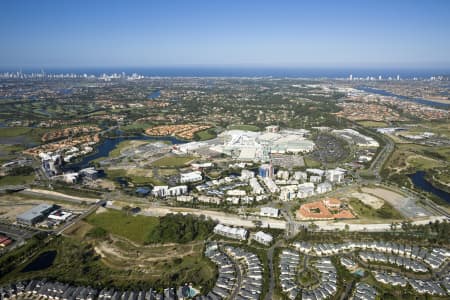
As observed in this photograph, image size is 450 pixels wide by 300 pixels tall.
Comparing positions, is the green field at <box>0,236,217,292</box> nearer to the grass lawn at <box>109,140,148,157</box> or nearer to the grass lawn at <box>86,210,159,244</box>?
the grass lawn at <box>86,210,159,244</box>

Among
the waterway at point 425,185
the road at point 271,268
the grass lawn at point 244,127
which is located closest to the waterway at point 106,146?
the grass lawn at point 244,127

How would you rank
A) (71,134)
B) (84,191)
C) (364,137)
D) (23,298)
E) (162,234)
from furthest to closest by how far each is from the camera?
(71,134) → (364,137) → (84,191) → (162,234) → (23,298)

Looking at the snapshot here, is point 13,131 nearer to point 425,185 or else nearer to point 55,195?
point 55,195

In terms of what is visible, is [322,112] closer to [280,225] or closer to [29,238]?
[280,225]

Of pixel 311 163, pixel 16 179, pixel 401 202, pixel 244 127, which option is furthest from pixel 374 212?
pixel 244 127

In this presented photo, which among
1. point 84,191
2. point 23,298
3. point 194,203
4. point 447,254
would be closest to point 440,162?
point 447,254
